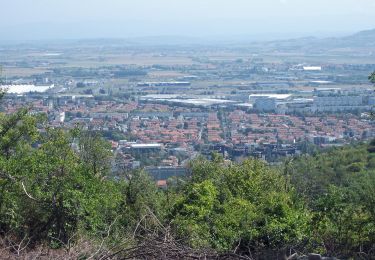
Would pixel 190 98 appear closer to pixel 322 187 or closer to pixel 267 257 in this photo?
pixel 322 187

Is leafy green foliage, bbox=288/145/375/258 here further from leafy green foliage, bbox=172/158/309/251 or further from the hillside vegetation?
leafy green foliage, bbox=172/158/309/251


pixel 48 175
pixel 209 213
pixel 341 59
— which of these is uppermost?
pixel 48 175

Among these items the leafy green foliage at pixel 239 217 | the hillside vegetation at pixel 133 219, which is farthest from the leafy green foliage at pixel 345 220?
the leafy green foliage at pixel 239 217

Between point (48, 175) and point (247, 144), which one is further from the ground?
point (48, 175)

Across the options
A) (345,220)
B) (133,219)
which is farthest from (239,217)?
(133,219)

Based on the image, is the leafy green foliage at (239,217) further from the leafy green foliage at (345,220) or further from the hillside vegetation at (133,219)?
the leafy green foliage at (345,220)

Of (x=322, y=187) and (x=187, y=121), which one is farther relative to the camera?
(x=187, y=121)

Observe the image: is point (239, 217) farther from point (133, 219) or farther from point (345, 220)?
point (133, 219)

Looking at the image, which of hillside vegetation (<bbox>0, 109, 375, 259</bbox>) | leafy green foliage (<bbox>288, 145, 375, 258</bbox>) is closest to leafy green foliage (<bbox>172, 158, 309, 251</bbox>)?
hillside vegetation (<bbox>0, 109, 375, 259</bbox>)

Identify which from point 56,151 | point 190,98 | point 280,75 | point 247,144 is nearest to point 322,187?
point 56,151

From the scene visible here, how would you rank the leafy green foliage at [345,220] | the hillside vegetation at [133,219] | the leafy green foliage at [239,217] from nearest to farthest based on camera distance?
the hillside vegetation at [133,219] < the leafy green foliage at [345,220] < the leafy green foliage at [239,217]

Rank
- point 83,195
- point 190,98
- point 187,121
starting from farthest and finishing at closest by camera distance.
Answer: point 190,98 < point 187,121 < point 83,195
